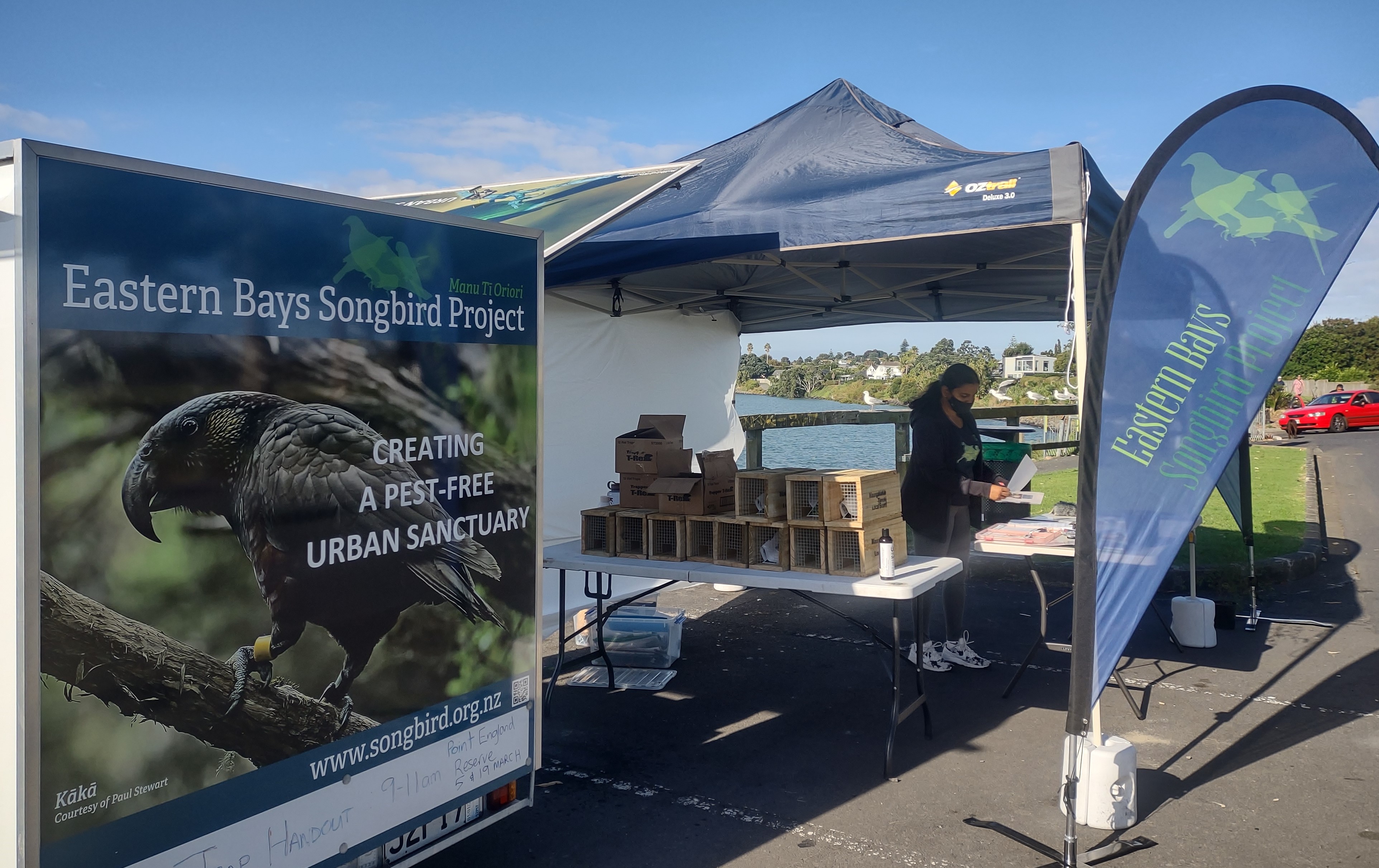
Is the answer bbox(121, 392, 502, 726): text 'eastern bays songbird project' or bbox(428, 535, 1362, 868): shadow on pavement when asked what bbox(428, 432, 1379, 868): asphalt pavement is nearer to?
bbox(428, 535, 1362, 868): shadow on pavement

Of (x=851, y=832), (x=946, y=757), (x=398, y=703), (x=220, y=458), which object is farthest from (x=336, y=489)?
(x=946, y=757)

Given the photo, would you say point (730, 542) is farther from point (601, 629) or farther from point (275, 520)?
point (275, 520)

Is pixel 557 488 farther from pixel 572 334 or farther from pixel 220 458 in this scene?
pixel 220 458

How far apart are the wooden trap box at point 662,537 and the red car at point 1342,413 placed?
89.6 feet

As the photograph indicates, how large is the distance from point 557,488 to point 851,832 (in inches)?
153

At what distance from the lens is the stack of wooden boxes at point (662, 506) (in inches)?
199

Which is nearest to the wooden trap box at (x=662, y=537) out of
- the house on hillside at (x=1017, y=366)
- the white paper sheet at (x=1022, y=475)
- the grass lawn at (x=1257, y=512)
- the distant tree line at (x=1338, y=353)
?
the white paper sheet at (x=1022, y=475)

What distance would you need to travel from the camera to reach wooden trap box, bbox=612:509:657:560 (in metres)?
5.27

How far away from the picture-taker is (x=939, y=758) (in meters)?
4.55

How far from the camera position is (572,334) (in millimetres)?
7219

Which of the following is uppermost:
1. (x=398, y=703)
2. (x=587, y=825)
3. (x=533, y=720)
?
(x=398, y=703)

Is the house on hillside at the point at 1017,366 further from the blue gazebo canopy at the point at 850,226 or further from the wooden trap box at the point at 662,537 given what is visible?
the wooden trap box at the point at 662,537

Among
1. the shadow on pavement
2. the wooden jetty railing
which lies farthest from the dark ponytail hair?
the wooden jetty railing

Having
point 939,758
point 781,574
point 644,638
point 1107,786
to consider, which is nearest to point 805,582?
point 781,574
